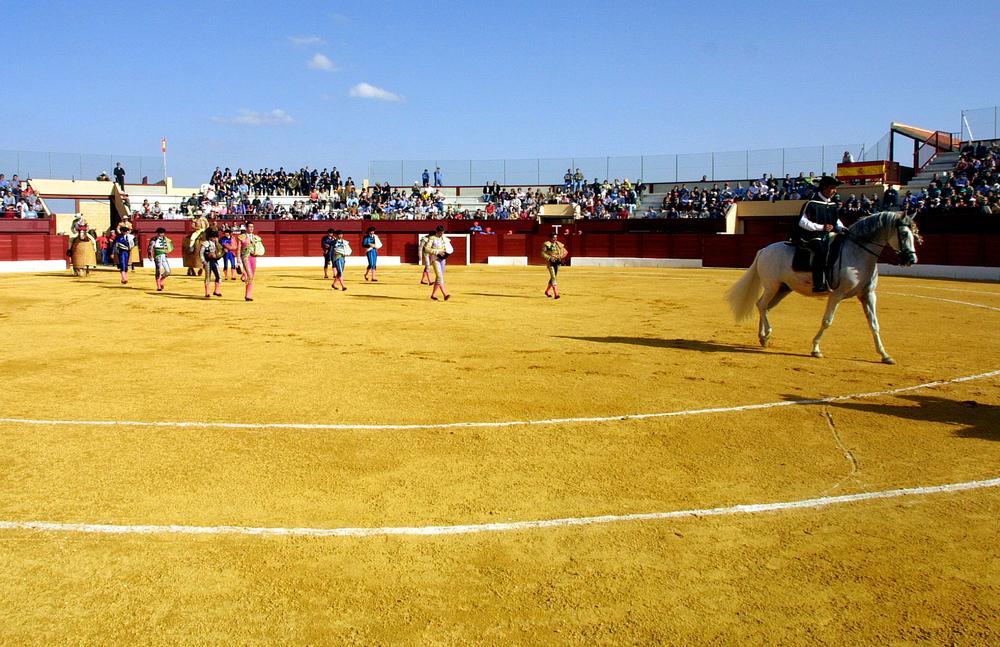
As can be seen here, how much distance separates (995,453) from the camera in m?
6.37

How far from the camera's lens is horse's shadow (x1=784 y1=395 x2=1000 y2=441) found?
23.4 ft

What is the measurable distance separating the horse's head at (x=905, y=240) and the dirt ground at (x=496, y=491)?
139 cm

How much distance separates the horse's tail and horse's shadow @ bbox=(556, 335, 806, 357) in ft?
1.91

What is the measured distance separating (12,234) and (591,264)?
25.6m

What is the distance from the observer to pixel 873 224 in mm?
10797

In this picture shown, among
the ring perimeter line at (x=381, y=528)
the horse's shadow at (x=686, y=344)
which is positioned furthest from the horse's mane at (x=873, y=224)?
the ring perimeter line at (x=381, y=528)

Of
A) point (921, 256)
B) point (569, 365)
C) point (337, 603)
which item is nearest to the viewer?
point (337, 603)

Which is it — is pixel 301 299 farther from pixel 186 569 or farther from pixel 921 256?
pixel 921 256

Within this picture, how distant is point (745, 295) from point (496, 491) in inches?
316

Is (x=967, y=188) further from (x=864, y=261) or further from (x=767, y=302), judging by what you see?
(x=864, y=261)

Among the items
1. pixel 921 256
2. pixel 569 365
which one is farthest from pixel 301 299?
pixel 921 256

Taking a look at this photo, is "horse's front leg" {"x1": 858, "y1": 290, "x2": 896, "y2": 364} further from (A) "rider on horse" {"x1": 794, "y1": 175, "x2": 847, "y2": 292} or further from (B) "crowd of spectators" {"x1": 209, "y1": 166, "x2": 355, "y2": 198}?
(B) "crowd of spectators" {"x1": 209, "y1": 166, "x2": 355, "y2": 198}

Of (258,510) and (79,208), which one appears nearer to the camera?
(258,510)

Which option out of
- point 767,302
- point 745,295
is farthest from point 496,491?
point 745,295
